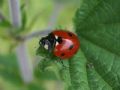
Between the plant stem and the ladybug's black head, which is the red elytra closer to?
the ladybug's black head

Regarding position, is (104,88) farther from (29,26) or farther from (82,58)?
(29,26)

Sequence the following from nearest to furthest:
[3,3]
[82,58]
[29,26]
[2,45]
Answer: [82,58], [29,26], [3,3], [2,45]

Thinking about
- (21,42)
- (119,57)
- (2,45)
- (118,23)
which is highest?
(118,23)

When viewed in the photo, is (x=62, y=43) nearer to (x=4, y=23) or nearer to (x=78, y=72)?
(x=78, y=72)

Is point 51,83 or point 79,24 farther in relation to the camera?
point 51,83

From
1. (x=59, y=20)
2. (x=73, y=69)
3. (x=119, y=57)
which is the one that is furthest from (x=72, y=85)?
(x=59, y=20)

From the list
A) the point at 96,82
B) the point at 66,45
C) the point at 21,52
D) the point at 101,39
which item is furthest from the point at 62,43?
the point at 21,52
